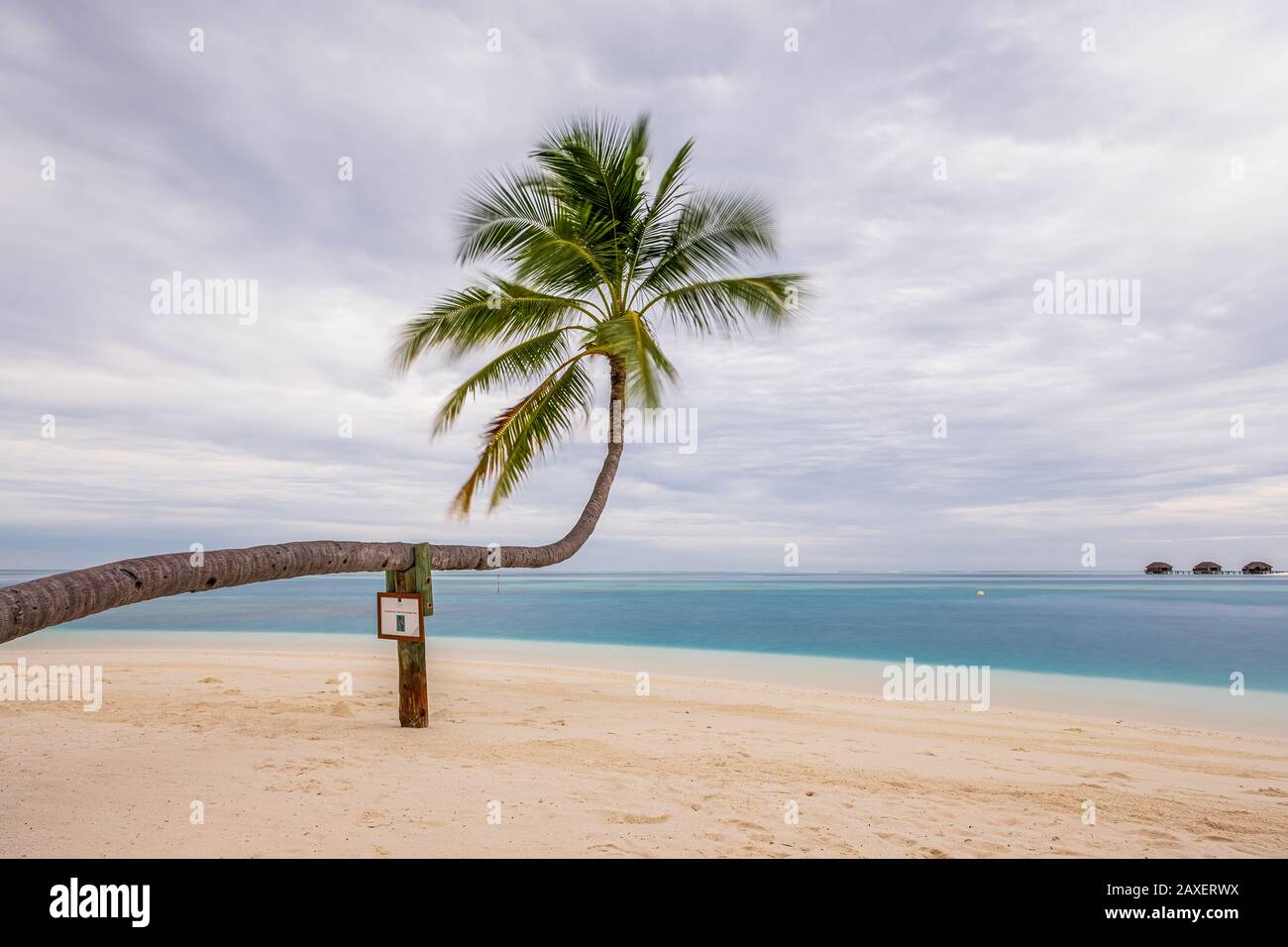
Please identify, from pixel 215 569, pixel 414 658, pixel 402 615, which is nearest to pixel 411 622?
pixel 402 615

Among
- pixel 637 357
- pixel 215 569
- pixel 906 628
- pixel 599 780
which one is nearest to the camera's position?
pixel 215 569

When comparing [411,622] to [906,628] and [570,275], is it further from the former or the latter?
[906,628]

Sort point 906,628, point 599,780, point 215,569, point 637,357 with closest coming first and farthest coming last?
point 215,569, point 599,780, point 637,357, point 906,628

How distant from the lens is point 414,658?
7.18 meters

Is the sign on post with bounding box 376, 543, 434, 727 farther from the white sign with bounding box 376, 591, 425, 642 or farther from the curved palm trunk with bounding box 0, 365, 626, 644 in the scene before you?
the curved palm trunk with bounding box 0, 365, 626, 644

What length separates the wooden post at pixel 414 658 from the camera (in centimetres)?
691

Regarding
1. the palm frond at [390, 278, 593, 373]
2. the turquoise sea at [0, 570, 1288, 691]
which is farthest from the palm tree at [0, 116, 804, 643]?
the turquoise sea at [0, 570, 1288, 691]

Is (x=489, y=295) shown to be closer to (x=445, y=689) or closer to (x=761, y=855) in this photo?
(x=445, y=689)

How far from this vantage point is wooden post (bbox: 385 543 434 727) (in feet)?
22.7

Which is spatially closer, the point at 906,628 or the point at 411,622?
the point at 411,622

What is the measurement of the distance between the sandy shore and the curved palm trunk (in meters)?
1.48

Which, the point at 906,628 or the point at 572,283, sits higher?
the point at 572,283

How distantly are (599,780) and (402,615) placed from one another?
2670 mm

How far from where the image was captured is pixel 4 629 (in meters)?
3.18
